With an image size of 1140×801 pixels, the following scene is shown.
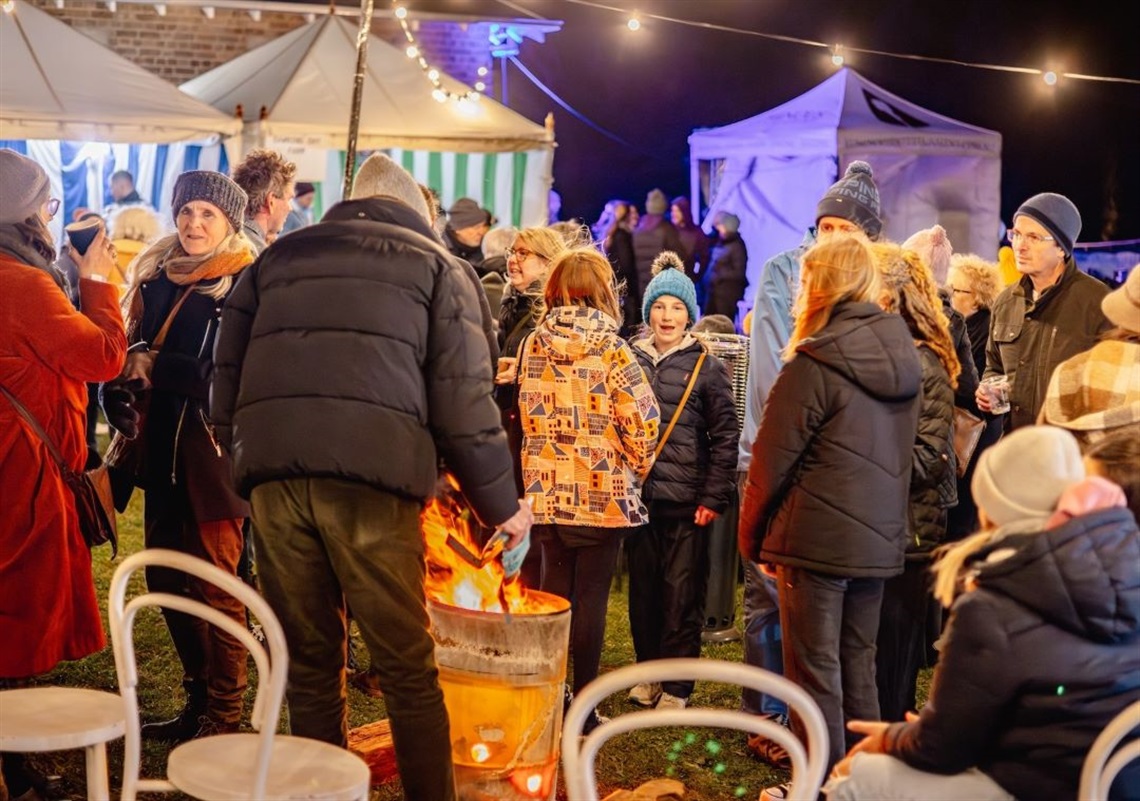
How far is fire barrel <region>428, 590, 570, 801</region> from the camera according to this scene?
4.32 metres

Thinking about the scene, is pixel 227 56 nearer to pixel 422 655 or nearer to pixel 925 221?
pixel 925 221

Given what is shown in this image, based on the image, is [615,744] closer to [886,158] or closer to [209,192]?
[209,192]

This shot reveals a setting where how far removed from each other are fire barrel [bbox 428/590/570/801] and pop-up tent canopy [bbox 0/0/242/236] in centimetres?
770

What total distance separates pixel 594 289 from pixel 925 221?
7.80m

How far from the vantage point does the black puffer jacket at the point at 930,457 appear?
196 inches

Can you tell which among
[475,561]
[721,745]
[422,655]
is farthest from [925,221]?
[422,655]

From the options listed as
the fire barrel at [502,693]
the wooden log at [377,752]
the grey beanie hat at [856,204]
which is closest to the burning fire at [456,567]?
the fire barrel at [502,693]

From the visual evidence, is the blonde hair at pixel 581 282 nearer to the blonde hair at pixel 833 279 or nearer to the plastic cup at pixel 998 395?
the blonde hair at pixel 833 279

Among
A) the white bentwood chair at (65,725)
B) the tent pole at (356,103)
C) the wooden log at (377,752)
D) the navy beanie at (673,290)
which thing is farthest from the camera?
the tent pole at (356,103)

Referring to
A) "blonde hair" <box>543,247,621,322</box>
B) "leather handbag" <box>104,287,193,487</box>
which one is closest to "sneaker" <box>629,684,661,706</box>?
"blonde hair" <box>543,247,621,322</box>

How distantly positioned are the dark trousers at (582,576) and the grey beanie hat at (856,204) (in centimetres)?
159

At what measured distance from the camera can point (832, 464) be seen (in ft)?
14.5

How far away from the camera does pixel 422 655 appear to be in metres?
3.79

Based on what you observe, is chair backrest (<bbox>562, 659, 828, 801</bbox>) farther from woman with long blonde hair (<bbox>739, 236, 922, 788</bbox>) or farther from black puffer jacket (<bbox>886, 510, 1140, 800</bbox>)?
woman with long blonde hair (<bbox>739, 236, 922, 788</bbox>)
